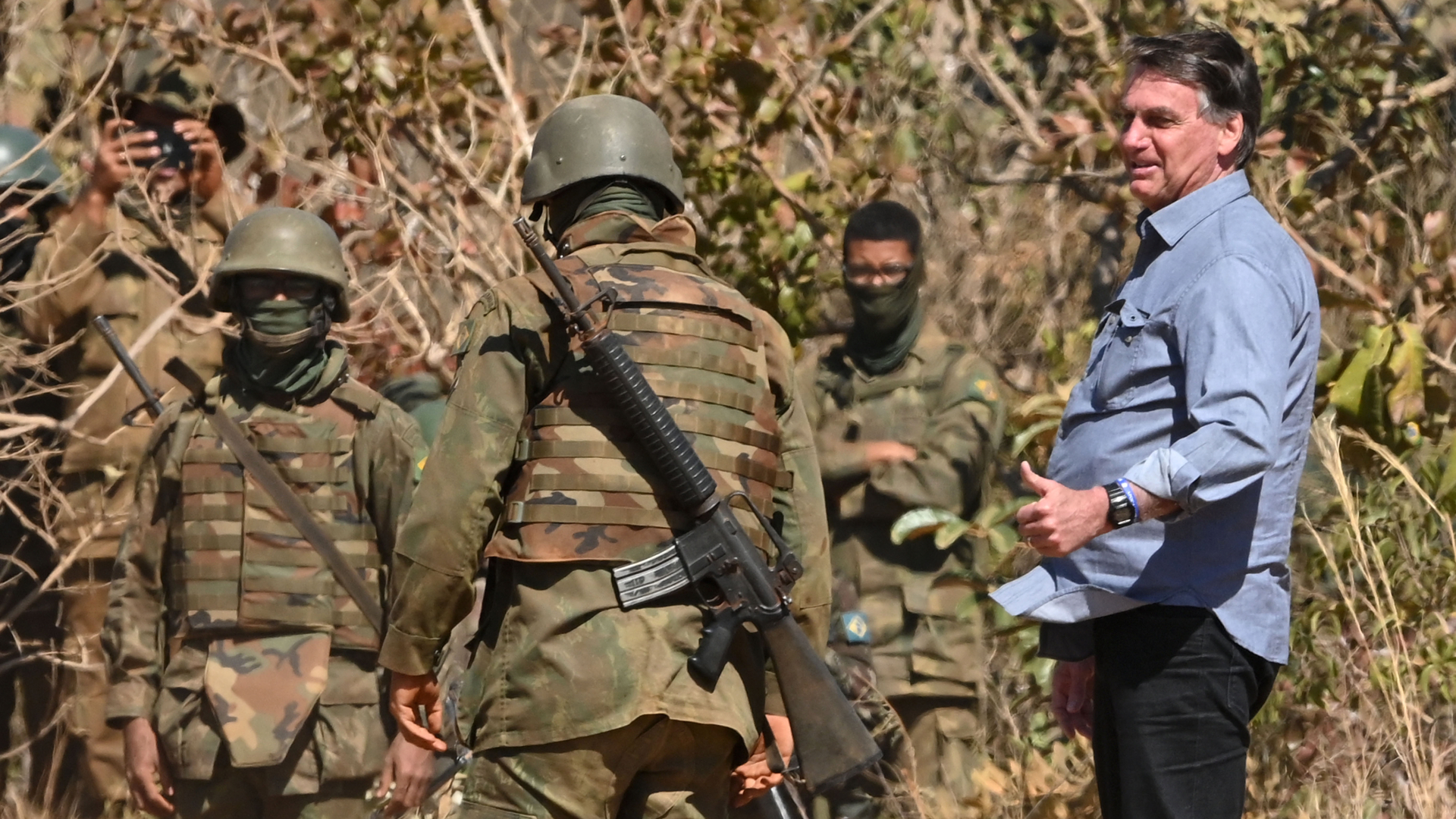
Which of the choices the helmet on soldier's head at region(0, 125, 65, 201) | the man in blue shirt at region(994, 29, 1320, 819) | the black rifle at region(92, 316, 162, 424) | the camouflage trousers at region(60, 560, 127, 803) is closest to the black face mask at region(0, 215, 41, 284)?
the helmet on soldier's head at region(0, 125, 65, 201)

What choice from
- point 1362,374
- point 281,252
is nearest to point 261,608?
point 281,252

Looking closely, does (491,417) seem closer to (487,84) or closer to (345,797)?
(345,797)

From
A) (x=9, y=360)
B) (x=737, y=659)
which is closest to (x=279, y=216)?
(x=9, y=360)

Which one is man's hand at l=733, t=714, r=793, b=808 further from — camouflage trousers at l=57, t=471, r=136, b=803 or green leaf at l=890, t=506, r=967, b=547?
camouflage trousers at l=57, t=471, r=136, b=803

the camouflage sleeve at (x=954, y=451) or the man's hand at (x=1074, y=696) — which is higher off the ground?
the camouflage sleeve at (x=954, y=451)

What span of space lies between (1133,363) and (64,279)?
427 cm

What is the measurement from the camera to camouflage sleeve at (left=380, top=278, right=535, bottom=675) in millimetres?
3379

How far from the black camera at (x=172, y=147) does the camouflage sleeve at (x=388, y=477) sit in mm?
2262

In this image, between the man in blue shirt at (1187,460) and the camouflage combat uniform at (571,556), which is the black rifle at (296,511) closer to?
the camouflage combat uniform at (571,556)

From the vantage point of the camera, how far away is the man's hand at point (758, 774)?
3.60 meters

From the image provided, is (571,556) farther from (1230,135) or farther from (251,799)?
(251,799)

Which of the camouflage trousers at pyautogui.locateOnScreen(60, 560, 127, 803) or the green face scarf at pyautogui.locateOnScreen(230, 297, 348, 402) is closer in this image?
the green face scarf at pyautogui.locateOnScreen(230, 297, 348, 402)

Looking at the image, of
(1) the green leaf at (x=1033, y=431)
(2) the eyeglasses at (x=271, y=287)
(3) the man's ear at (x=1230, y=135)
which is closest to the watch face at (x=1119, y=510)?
(3) the man's ear at (x=1230, y=135)

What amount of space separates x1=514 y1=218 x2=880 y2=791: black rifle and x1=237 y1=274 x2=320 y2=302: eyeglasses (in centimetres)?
171
